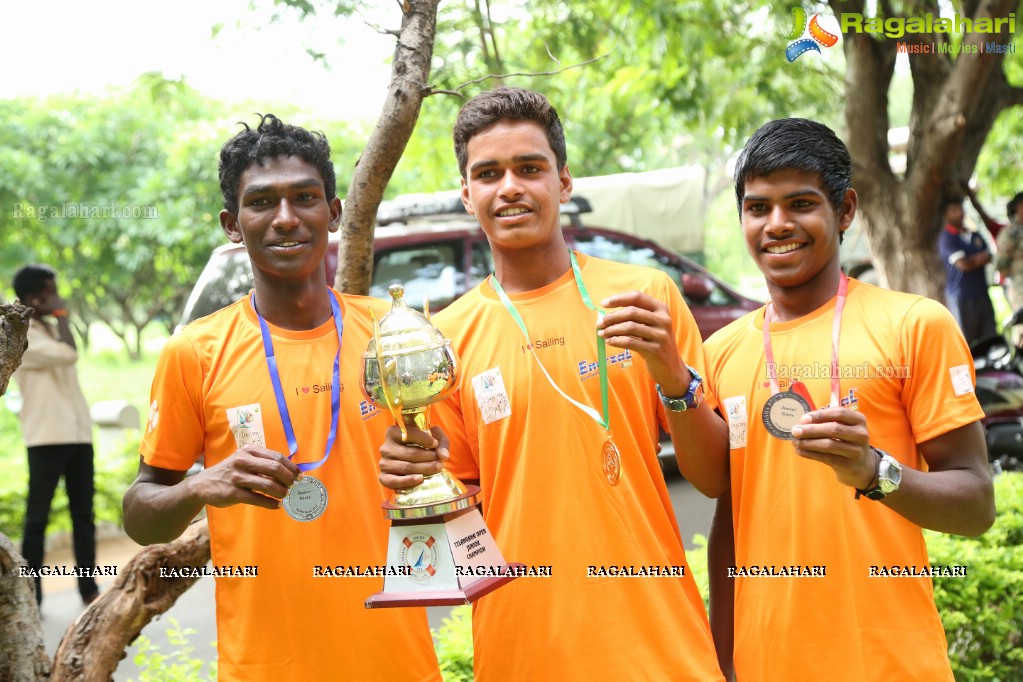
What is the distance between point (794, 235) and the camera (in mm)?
2395

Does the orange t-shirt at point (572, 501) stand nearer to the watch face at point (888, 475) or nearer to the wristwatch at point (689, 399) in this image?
the wristwatch at point (689, 399)

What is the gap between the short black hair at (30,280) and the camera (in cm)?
622

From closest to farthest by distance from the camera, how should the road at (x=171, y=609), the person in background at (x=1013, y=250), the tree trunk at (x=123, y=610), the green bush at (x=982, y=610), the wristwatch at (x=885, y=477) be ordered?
the wristwatch at (x=885, y=477)
the tree trunk at (x=123, y=610)
the green bush at (x=982, y=610)
the road at (x=171, y=609)
the person in background at (x=1013, y=250)

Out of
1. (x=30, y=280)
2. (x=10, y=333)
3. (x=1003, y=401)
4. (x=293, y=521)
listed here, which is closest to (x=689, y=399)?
(x=293, y=521)

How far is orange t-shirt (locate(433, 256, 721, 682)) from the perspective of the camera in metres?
2.28

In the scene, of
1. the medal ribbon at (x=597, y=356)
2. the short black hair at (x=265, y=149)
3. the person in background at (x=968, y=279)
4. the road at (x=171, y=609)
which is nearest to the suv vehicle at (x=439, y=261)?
the road at (x=171, y=609)

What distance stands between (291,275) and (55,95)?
1650cm

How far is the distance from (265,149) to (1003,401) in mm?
6106

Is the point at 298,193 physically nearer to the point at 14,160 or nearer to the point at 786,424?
the point at 786,424

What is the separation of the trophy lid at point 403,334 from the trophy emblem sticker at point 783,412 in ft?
2.54

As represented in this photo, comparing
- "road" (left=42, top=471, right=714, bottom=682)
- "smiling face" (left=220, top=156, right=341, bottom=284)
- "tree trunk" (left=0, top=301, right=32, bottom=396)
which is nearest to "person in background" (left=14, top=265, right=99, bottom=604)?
"road" (left=42, top=471, right=714, bottom=682)

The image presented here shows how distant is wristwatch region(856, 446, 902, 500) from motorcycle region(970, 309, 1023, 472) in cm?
528

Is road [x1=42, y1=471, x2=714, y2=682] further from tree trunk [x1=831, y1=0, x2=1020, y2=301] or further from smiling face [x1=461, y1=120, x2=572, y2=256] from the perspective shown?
smiling face [x1=461, y1=120, x2=572, y2=256]

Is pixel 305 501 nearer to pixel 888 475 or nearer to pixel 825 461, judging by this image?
pixel 825 461
